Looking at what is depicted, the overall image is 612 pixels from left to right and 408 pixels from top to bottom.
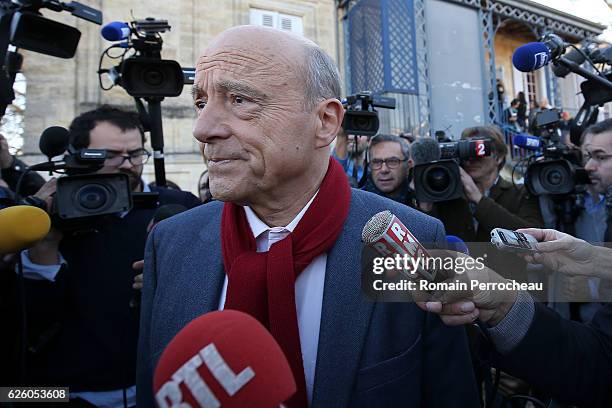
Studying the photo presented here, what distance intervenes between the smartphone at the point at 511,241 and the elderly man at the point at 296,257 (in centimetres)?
27

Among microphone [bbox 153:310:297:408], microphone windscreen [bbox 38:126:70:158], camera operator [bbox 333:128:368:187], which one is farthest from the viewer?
camera operator [bbox 333:128:368:187]

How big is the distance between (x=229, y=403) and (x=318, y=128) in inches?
31.9

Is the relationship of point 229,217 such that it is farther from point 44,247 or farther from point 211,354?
point 44,247

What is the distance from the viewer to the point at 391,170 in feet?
9.28

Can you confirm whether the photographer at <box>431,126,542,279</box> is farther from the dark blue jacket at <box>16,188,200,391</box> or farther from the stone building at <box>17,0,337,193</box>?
the stone building at <box>17,0,337,193</box>

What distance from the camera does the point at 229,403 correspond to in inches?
24.6

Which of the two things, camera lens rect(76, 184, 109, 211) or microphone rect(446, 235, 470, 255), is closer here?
microphone rect(446, 235, 470, 255)

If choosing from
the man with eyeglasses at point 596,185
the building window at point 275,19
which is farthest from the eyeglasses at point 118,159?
the building window at point 275,19

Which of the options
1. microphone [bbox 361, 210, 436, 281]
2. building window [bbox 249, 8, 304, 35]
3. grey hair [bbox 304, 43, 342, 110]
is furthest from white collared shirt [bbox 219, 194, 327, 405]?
building window [bbox 249, 8, 304, 35]

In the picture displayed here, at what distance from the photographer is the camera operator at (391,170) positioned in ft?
9.23

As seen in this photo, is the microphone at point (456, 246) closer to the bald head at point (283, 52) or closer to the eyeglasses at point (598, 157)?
the bald head at point (283, 52)

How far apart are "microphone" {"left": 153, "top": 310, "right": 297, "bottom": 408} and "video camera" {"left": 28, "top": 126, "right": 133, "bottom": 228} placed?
1186 millimetres

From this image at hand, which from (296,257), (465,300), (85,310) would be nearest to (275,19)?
(85,310)

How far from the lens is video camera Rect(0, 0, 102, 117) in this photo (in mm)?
1710
